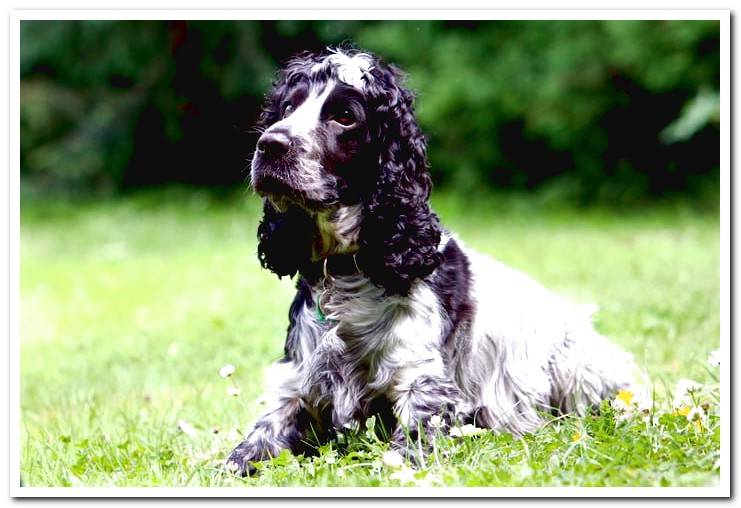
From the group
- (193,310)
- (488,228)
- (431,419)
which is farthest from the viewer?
(488,228)

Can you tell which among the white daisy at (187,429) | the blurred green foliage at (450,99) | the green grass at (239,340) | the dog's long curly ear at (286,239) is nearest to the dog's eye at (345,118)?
the dog's long curly ear at (286,239)

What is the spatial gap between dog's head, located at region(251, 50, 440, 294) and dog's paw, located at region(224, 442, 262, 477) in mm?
745

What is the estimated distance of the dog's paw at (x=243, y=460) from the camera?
13.1 feet

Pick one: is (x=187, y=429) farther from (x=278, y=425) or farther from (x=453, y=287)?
(x=453, y=287)

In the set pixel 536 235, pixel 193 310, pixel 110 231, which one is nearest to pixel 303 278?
pixel 193 310

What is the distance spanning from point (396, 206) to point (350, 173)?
0.22 m

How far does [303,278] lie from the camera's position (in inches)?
167

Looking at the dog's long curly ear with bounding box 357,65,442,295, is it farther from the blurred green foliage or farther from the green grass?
the blurred green foliage

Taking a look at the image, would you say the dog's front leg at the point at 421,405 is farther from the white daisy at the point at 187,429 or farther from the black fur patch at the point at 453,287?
the white daisy at the point at 187,429

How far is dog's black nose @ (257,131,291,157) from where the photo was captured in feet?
12.4
